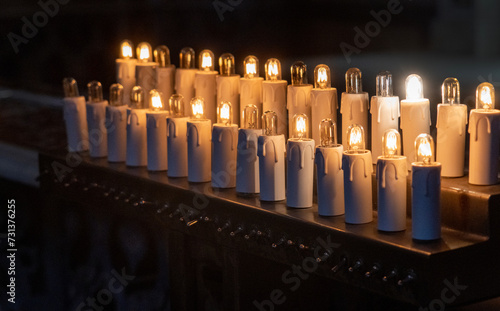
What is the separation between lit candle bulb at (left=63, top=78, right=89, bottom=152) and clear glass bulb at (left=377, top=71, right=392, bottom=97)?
1313 mm

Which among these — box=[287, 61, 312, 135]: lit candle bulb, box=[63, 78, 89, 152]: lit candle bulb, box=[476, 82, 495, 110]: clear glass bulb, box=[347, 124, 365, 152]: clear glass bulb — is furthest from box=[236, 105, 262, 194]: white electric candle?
box=[63, 78, 89, 152]: lit candle bulb

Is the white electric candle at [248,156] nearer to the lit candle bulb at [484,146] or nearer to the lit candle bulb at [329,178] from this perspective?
the lit candle bulb at [329,178]

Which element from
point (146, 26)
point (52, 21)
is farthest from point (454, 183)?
point (52, 21)

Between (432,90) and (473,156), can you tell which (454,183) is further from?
(432,90)

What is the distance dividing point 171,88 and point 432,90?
98 cm

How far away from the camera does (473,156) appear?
2.18m

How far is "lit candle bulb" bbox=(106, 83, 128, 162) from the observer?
299cm

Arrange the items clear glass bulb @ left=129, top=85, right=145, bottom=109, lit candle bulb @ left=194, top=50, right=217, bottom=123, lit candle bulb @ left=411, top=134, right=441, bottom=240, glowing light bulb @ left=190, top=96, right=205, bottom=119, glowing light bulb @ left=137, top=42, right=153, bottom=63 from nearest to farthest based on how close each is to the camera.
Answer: lit candle bulb @ left=411, top=134, right=441, bottom=240 → glowing light bulb @ left=190, top=96, right=205, bottom=119 → lit candle bulb @ left=194, top=50, right=217, bottom=123 → clear glass bulb @ left=129, top=85, right=145, bottom=109 → glowing light bulb @ left=137, top=42, right=153, bottom=63

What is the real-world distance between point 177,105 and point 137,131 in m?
0.23

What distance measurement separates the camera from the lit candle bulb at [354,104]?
237 cm

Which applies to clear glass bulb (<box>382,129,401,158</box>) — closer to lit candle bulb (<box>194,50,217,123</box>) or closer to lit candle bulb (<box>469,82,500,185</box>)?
lit candle bulb (<box>469,82,500,185</box>)

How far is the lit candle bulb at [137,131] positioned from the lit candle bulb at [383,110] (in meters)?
0.92

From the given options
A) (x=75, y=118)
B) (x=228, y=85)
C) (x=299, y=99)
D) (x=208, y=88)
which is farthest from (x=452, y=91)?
(x=75, y=118)

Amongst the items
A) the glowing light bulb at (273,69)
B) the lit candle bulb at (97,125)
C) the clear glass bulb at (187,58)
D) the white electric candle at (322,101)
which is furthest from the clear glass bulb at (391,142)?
the lit candle bulb at (97,125)
